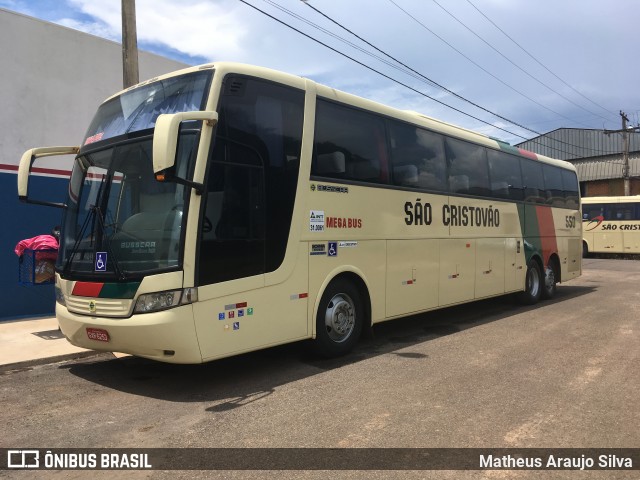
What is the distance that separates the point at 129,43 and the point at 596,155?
158 feet

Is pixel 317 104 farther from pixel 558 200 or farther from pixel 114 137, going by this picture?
pixel 558 200

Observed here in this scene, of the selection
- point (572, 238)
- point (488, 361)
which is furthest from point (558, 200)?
point (488, 361)

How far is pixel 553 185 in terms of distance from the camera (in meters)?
13.1

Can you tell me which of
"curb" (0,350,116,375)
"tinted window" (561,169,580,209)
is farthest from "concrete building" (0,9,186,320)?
"tinted window" (561,169,580,209)

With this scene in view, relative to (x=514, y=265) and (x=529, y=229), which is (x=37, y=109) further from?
(x=529, y=229)

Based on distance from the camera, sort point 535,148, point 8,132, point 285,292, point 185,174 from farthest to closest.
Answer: point 535,148
point 8,132
point 285,292
point 185,174

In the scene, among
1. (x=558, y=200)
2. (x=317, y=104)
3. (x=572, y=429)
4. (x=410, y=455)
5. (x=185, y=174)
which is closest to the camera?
(x=410, y=455)

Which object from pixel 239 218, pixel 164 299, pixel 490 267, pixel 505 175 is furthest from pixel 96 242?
pixel 505 175

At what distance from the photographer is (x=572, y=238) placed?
14.1m

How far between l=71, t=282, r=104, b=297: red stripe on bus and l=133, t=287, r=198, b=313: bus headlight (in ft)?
1.86

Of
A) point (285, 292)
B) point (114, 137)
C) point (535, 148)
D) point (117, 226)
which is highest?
point (535, 148)

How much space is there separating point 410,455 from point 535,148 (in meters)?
53.1

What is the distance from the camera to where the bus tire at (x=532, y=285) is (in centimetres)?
1170

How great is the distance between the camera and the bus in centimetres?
2648
